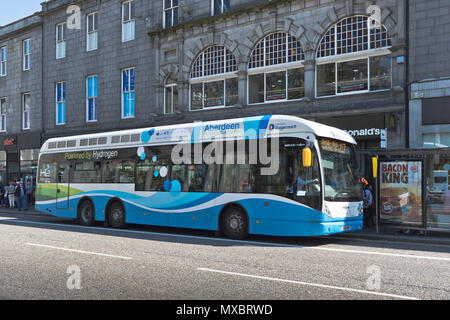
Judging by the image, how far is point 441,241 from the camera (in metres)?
11.4

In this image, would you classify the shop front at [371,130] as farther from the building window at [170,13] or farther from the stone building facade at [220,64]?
the building window at [170,13]

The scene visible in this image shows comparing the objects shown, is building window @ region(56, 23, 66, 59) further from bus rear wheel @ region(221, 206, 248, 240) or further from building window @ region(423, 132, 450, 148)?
building window @ region(423, 132, 450, 148)

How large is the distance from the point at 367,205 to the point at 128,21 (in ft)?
59.3

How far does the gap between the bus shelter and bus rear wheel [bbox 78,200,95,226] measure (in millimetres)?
9805

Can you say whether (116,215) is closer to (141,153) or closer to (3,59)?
(141,153)

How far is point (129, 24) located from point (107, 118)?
223 inches

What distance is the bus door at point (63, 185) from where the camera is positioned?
1702cm

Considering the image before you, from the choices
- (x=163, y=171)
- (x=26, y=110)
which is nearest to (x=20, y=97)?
(x=26, y=110)

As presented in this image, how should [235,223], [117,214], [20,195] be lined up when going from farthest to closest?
1. [20,195]
2. [117,214]
3. [235,223]

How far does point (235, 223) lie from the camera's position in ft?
39.4

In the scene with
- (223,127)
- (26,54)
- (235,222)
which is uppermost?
(26,54)

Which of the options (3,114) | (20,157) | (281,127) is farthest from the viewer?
(3,114)
